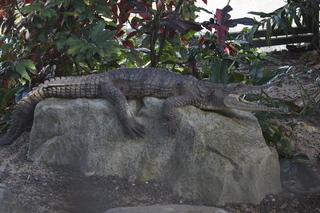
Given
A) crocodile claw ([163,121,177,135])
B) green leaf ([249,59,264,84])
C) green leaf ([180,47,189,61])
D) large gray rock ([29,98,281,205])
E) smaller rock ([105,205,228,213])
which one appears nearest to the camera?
smaller rock ([105,205,228,213])

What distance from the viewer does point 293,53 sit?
266 inches

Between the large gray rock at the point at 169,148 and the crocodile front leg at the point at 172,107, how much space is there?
0.17 feet

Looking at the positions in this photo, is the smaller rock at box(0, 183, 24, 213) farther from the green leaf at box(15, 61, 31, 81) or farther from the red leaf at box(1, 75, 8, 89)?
the red leaf at box(1, 75, 8, 89)

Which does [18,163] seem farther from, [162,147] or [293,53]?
[293,53]

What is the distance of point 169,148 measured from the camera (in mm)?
2977

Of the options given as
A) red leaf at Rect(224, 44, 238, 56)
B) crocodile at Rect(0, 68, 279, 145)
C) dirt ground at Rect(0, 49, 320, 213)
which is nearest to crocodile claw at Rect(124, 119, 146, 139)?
crocodile at Rect(0, 68, 279, 145)

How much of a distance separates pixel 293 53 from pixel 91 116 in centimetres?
469

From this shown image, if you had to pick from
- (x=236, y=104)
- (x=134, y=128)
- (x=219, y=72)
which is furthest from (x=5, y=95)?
(x=236, y=104)

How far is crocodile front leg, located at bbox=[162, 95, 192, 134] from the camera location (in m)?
2.96

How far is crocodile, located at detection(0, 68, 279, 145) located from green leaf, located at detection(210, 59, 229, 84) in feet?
1.69

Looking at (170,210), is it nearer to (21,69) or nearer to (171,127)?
(171,127)

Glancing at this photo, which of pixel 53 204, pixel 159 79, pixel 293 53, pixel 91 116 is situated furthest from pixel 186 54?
pixel 293 53

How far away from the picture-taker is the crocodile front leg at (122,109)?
9.95ft

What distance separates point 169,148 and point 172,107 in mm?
321
